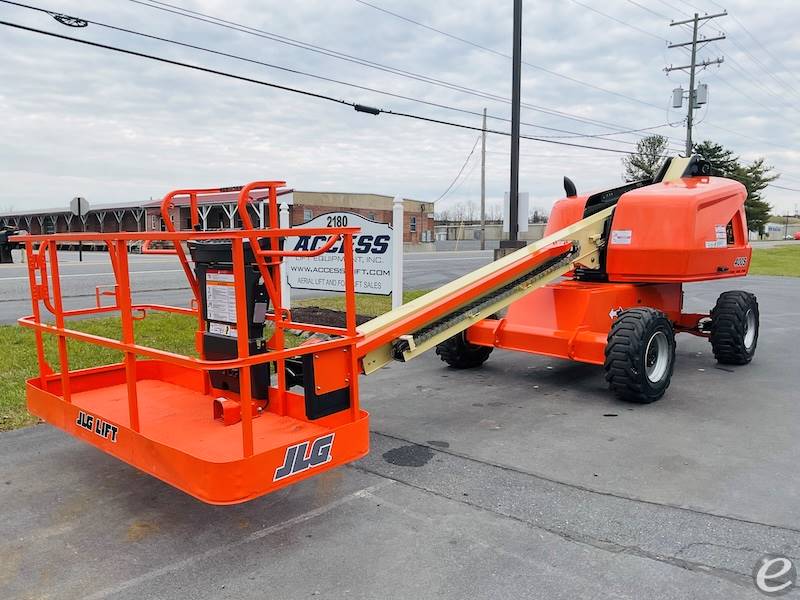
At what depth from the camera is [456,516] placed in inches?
157

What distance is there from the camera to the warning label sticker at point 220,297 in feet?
14.0

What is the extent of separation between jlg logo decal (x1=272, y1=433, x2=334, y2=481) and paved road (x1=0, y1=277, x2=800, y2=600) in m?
0.44

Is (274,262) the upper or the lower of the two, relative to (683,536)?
upper

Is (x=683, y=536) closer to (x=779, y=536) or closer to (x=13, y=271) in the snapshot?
(x=779, y=536)

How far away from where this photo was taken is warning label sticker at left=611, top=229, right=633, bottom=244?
7386mm

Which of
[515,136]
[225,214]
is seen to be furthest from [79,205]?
[515,136]

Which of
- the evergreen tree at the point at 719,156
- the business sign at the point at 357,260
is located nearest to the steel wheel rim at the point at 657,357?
the business sign at the point at 357,260

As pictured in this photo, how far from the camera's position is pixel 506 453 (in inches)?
201

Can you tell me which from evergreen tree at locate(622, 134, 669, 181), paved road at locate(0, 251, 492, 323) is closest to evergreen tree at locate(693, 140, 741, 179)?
evergreen tree at locate(622, 134, 669, 181)

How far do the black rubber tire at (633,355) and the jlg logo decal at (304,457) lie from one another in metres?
3.58

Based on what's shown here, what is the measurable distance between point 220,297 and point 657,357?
4.61 metres

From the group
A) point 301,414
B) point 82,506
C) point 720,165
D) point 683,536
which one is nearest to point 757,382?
point 683,536

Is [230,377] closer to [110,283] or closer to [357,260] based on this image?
[357,260]

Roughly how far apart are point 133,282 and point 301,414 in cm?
1587
